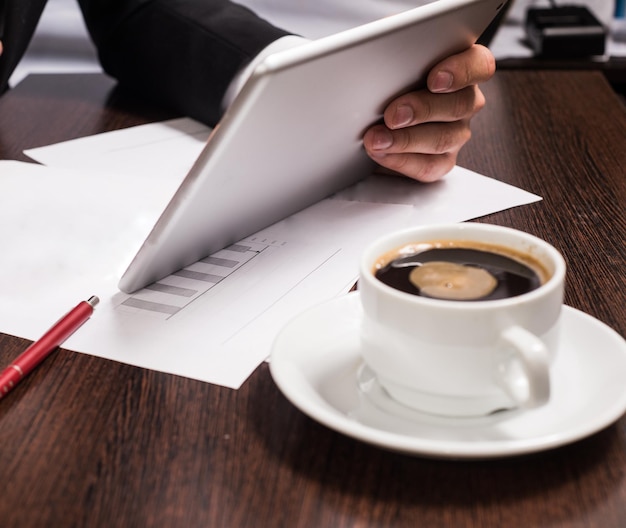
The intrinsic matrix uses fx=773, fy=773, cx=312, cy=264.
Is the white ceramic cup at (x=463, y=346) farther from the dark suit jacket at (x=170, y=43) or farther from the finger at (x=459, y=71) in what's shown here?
the dark suit jacket at (x=170, y=43)

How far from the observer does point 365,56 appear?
51 cm

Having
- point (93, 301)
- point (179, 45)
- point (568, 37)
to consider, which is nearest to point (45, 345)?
point (93, 301)

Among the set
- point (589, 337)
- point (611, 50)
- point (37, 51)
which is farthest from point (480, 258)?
point (611, 50)

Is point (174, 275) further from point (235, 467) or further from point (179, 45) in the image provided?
point (179, 45)

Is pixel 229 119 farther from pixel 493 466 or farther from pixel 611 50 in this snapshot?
pixel 611 50

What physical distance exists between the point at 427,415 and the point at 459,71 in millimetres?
379

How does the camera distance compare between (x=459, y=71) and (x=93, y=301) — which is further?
(x=459, y=71)

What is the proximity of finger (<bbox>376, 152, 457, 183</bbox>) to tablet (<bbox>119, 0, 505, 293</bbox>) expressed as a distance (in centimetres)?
5

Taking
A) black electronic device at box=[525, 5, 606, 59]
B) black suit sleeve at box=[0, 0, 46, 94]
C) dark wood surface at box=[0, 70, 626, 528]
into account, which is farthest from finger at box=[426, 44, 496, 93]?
black electronic device at box=[525, 5, 606, 59]

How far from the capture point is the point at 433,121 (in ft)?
2.39

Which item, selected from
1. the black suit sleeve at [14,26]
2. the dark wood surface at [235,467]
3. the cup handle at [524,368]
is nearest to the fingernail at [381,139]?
the dark wood surface at [235,467]

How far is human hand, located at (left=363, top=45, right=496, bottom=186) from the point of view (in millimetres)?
658

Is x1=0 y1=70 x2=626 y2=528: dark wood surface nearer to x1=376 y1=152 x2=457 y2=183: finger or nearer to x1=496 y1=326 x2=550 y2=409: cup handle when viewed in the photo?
x1=496 y1=326 x2=550 y2=409: cup handle

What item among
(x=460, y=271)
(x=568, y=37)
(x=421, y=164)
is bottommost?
(x=568, y=37)
